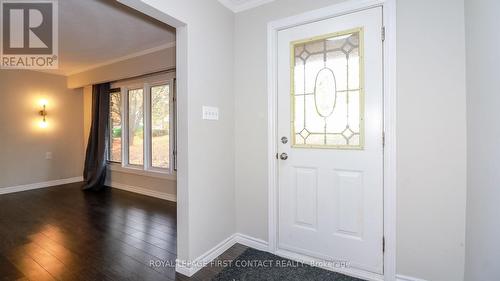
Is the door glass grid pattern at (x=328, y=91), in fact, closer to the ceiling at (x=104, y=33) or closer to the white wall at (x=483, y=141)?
the white wall at (x=483, y=141)

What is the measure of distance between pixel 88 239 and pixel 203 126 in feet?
6.21

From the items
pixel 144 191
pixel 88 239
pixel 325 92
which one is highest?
pixel 325 92

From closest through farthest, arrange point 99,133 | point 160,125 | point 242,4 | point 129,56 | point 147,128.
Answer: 1. point 242,4
2. point 129,56
3. point 160,125
4. point 147,128
5. point 99,133

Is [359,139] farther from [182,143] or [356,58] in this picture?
[182,143]

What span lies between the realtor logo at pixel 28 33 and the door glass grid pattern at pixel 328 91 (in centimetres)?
263

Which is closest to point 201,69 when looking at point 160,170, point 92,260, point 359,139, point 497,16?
point 359,139

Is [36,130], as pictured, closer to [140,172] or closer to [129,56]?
[140,172]

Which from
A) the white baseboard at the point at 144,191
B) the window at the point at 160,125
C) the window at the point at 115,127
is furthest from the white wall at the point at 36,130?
the window at the point at 160,125

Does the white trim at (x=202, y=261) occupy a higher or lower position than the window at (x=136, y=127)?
lower

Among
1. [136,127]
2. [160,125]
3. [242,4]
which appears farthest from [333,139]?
[136,127]

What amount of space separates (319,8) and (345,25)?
0.94ft

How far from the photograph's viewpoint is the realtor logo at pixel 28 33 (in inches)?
98.3

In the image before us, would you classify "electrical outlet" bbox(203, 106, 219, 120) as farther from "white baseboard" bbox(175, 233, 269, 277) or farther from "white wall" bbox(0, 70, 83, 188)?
"white wall" bbox(0, 70, 83, 188)

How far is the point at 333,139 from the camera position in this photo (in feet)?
6.61
